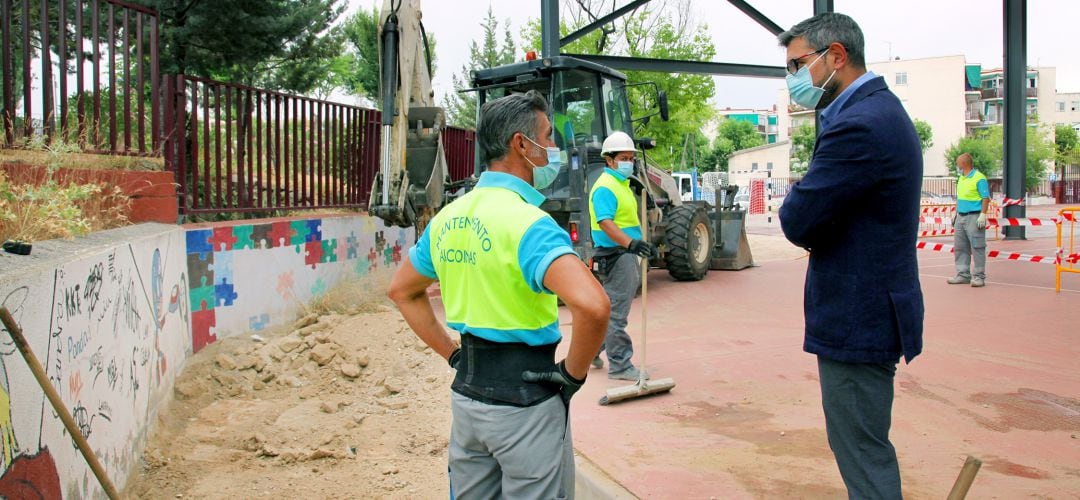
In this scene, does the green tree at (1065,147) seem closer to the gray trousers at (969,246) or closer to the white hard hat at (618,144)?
the gray trousers at (969,246)

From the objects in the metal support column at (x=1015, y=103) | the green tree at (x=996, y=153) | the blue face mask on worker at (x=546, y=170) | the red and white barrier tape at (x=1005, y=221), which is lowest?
the red and white barrier tape at (x=1005, y=221)

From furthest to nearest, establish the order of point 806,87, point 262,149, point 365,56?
point 365,56 → point 262,149 → point 806,87

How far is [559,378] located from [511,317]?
231mm

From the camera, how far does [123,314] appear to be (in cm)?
462

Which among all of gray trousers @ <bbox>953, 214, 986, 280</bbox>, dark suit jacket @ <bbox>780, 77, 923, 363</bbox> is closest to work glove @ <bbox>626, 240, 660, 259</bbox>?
dark suit jacket @ <bbox>780, 77, 923, 363</bbox>

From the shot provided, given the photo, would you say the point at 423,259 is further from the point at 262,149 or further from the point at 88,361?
the point at 262,149

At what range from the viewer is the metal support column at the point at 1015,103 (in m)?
17.8

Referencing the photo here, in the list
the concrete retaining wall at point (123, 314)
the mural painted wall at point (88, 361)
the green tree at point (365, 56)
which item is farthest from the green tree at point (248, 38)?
the green tree at point (365, 56)

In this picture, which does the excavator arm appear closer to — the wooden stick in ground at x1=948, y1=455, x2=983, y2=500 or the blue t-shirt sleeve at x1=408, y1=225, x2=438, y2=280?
the blue t-shirt sleeve at x1=408, y1=225, x2=438, y2=280

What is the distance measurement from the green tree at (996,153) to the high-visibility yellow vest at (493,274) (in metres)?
63.9

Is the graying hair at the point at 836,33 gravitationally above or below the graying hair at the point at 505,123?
above

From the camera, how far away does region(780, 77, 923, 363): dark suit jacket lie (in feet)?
Answer: 8.48

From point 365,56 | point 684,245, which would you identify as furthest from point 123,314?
point 365,56

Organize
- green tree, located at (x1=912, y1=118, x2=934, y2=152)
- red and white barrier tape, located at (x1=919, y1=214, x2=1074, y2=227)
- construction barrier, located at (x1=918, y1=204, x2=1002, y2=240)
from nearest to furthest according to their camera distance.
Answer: red and white barrier tape, located at (x1=919, y1=214, x2=1074, y2=227)
construction barrier, located at (x1=918, y1=204, x2=1002, y2=240)
green tree, located at (x1=912, y1=118, x2=934, y2=152)
